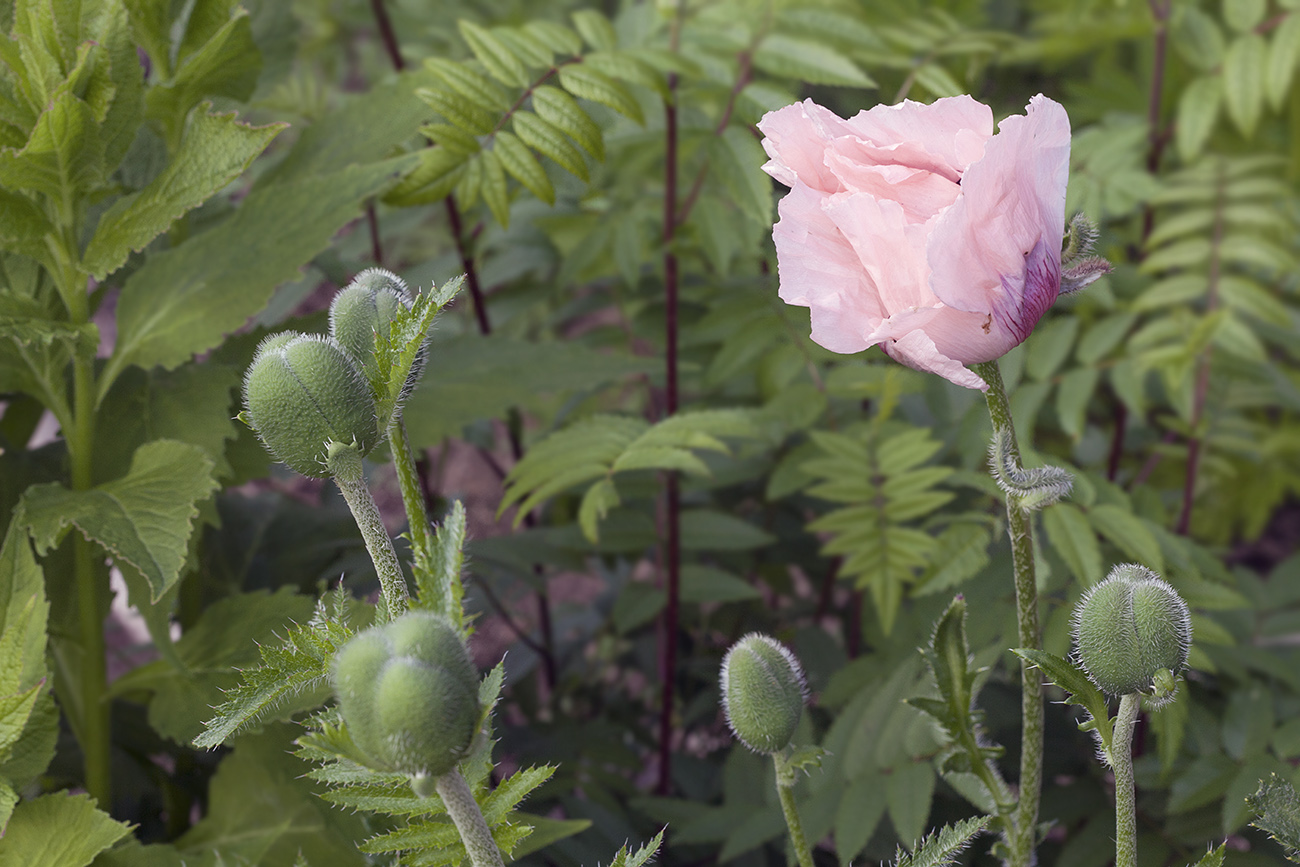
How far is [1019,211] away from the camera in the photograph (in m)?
0.52

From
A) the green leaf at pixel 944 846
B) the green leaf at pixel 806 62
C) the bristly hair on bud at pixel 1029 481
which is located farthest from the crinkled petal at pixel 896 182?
the green leaf at pixel 806 62

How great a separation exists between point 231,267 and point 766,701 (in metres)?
0.63

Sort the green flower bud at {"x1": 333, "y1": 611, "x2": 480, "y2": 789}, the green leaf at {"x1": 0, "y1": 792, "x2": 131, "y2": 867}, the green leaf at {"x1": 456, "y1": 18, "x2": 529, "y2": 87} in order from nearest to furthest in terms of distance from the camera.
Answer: the green flower bud at {"x1": 333, "y1": 611, "x2": 480, "y2": 789} → the green leaf at {"x1": 0, "y1": 792, "x2": 131, "y2": 867} → the green leaf at {"x1": 456, "y1": 18, "x2": 529, "y2": 87}

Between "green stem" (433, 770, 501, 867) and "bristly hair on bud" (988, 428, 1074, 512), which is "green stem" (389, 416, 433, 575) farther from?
"bristly hair on bud" (988, 428, 1074, 512)

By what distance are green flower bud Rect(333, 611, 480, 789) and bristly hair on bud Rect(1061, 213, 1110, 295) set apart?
375 millimetres

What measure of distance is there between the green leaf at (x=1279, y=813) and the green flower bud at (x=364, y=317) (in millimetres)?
531

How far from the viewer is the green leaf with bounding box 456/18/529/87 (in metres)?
1.09

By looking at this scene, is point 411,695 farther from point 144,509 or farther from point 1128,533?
point 1128,533

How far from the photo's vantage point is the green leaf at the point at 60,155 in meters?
0.79

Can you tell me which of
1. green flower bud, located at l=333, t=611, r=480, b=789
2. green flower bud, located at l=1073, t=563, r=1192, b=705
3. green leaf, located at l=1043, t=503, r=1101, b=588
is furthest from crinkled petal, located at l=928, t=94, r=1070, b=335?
green leaf, located at l=1043, t=503, r=1101, b=588

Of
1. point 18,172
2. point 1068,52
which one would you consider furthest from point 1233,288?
point 18,172

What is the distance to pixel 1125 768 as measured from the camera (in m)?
0.56

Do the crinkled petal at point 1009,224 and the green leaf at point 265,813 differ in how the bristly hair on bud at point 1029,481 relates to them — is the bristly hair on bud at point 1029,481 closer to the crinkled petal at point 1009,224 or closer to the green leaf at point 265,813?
the crinkled petal at point 1009,224

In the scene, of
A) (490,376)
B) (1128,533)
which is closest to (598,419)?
(490,376)
